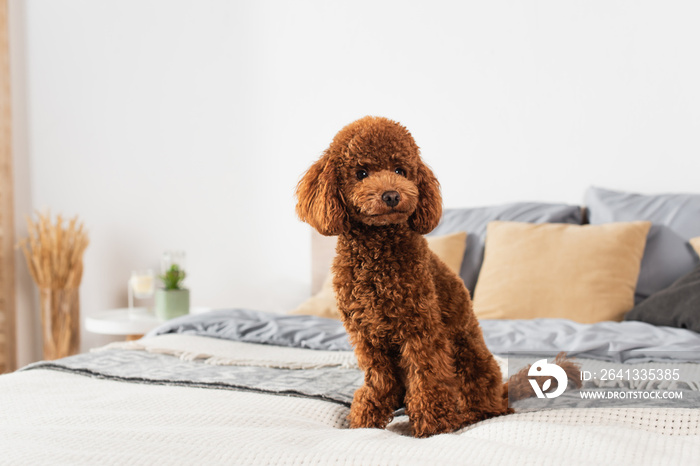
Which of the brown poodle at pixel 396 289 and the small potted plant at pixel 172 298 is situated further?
the small potted plant at pixel 172 298

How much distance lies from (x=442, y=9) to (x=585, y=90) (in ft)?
2.48

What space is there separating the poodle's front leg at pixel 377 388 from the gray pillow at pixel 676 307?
1.11 metres

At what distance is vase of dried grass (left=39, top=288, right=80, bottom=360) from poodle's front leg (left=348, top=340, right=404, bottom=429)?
7.87ft

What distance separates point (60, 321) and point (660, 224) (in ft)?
8.92

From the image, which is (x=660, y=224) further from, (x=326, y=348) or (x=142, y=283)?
(x=142, y=283)

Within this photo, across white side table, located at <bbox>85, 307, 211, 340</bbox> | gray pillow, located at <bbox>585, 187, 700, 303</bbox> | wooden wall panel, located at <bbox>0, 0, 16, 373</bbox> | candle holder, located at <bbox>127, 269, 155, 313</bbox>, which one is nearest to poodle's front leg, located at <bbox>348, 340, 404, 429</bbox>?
gray pillow, located at <bbox>585, 187, 700, 303</bbox>

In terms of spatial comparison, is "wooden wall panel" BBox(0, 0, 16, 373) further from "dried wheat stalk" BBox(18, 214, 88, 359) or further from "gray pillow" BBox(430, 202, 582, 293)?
"gray pillow" BBox(430, 202, 582, 293)

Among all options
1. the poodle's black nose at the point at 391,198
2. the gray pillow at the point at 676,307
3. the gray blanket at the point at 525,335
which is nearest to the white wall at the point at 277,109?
the gray pillow at the point at 676,307

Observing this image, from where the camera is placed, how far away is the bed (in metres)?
0.81

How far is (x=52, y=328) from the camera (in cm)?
294

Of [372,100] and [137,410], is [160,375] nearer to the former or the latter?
[137,410]

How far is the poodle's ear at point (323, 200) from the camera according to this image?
3.13 feet

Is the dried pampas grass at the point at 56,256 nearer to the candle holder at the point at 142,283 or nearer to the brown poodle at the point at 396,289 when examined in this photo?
the candle holder at the point at 142,283

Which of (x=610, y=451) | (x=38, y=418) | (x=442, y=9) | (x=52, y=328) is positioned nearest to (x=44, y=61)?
(x=52, y=328)
